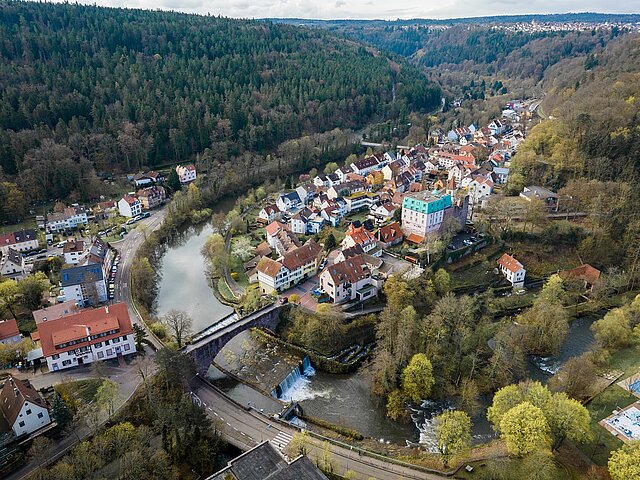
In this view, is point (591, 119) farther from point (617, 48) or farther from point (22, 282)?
point (22, 282)

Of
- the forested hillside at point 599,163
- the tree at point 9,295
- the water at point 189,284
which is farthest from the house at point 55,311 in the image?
the forested hillside at point 599,163

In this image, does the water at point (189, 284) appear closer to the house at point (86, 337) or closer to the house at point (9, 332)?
the house at point (86, 337)

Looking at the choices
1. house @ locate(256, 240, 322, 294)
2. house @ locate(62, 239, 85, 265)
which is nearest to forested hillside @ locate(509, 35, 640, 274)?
house @ locate(256, 240, 322, 294)

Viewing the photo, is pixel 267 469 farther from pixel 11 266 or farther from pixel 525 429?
pixel 11 266

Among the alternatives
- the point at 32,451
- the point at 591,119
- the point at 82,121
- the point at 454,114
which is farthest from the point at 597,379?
the point at 454,114

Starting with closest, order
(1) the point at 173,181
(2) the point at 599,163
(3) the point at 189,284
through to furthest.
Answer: (3) the point at 189,284 → (2) the point at 599,163 → (1) the point at 173,181

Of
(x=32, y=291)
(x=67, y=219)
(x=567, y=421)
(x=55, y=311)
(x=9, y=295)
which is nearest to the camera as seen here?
(x=567, y=421)

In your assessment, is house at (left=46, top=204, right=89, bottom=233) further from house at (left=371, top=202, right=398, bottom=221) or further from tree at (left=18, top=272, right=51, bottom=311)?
house at (left=371, top=202, right=398, bottom=221)

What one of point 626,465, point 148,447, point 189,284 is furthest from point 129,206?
point 626,465
